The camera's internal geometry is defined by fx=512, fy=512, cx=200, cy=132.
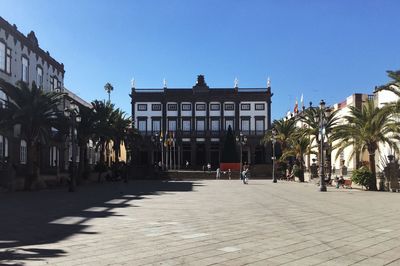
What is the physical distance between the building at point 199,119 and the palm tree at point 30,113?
5819cm

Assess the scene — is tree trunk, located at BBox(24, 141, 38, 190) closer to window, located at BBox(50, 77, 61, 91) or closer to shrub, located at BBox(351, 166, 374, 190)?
window, located at BBox(50, 77, 61, 91)

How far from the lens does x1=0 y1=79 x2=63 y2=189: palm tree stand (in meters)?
30.2

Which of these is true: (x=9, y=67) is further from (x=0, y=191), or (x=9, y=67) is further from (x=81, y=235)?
(x=81, y=235)

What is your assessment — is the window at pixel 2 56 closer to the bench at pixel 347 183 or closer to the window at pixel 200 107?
the bench at pixel 347 183

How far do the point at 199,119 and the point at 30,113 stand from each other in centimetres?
6275

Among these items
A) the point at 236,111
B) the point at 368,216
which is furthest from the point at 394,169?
the point at 236,111

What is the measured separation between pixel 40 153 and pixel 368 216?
34.0 meters

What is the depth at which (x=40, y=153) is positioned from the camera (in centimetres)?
4425

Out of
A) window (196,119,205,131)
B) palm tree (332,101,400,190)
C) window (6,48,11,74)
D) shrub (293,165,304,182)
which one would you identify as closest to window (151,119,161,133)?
window (196,119,205,131)

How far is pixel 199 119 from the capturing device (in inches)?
3634

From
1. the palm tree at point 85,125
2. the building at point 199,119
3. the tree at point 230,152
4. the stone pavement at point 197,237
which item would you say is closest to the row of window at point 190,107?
the building at point 199,119

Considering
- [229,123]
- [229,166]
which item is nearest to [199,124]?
[229,123]

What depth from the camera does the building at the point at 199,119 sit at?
3580 inches

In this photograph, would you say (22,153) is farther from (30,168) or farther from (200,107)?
(200,107)
